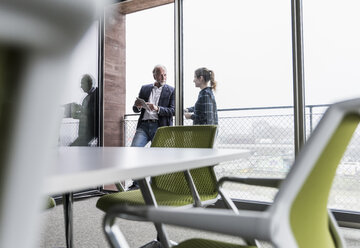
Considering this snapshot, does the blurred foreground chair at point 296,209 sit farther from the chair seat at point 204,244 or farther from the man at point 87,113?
the man at point 87,113

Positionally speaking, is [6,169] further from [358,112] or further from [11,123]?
[358,112]

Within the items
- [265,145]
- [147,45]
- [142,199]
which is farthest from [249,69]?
[142,199]

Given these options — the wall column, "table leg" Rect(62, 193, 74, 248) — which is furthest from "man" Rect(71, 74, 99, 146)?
"table leg" Rect(62, 193, 74, 248)

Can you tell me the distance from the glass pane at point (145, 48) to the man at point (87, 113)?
508 mm

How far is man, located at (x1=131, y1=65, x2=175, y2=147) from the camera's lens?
363cm

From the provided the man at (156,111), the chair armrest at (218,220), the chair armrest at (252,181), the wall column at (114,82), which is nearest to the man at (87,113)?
the wall column at (114,82)

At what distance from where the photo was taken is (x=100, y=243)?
2.24 metres

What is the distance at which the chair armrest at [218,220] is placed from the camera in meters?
0.52

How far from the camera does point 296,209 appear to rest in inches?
26.8

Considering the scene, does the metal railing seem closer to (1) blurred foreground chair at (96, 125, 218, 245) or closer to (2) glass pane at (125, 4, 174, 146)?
(2) glass pane at (125, 4, 174, 146)

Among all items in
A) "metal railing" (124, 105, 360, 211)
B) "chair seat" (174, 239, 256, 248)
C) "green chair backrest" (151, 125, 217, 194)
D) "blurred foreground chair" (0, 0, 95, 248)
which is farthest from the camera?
"metal railing" (124, 105, 360, 211)

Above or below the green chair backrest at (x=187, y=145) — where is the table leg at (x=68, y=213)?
below

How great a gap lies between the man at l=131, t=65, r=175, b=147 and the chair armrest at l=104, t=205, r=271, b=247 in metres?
3.01

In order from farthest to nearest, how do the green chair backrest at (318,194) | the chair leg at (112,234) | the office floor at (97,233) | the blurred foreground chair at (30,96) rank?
the office floor at (97,233), the chair leg at (112,234), the green chair backrest at (318,194), the blurred foreground chair at (30,96)
